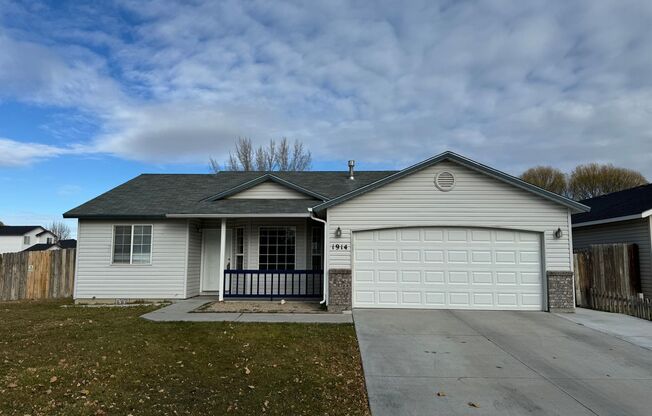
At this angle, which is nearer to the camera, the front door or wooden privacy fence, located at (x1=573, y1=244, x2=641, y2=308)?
wooden privacy fence, located at (x1=573, y1=244, x2=641, y2=308)

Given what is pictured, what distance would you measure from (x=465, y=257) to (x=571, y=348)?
4114 millimetres

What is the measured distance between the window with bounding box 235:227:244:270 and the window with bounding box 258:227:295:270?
2.09 feet

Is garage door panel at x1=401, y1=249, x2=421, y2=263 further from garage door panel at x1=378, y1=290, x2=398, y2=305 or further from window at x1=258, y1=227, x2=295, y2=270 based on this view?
window at x1=258, y1=227, x2=295, y2=270

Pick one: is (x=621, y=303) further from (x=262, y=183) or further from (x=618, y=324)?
(x=262, y=183)

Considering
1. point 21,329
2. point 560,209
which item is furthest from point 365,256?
point 21,329

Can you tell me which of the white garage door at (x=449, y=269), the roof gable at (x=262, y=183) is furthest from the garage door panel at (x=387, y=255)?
the roof gable at (x=262, y=183)

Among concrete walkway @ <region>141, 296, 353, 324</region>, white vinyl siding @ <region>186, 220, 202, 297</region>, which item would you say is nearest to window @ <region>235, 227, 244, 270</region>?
white vinyl siding @ <region>186, 220, 202, 297</region>

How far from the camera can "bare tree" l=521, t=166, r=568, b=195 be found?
42.8 m

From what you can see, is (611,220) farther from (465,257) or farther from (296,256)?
(296,256)

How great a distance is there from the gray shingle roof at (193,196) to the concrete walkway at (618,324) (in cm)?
791

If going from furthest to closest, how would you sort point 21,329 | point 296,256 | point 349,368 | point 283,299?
1. point 296,256
2. point 283,299
3. point 21,329
4. point 349,368

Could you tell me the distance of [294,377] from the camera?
243 inches

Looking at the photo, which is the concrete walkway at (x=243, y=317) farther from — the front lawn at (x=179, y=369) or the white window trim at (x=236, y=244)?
the white window trim at (x=236, y=244)

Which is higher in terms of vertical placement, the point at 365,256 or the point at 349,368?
the point at 365,256
